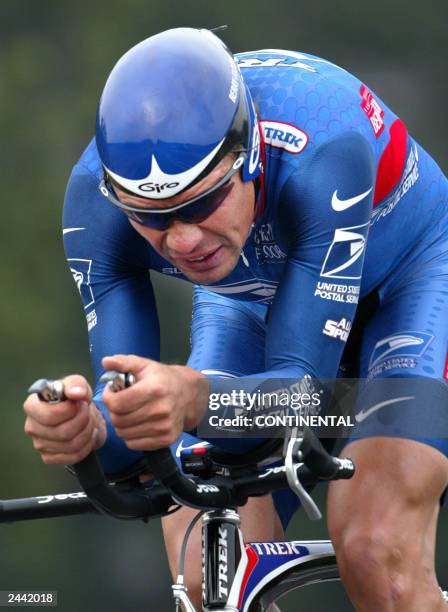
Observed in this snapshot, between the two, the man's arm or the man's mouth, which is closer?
the man's mouth

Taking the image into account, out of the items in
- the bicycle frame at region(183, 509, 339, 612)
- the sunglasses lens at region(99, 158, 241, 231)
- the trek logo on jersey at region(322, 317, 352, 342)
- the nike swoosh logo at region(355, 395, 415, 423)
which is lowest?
the bicycle frame at region(183, 509, 339, 612)

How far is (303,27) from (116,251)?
16.7ft

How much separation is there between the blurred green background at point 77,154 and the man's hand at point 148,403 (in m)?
4.67

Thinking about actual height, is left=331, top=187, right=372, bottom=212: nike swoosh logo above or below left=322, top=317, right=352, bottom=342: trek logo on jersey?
above

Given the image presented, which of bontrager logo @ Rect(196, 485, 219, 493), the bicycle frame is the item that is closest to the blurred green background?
the bicycle frame

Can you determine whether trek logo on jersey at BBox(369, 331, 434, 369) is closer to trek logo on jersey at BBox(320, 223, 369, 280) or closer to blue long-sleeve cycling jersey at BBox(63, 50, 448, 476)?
blue long-sleeve cycling jersey at BBox(63, 50, 448, 476)

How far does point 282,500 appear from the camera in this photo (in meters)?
4.19

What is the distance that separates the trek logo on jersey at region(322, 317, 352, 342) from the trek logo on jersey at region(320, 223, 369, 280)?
0.11 meters

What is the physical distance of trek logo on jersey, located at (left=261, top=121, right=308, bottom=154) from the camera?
359cm

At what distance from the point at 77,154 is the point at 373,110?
4928mm

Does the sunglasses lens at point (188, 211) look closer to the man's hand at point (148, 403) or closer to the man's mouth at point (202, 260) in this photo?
the man's mouth at point (202, 260)

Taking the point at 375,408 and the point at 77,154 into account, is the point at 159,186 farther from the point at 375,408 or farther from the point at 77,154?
the point at 77,154

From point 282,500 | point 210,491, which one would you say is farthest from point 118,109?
point 282,500

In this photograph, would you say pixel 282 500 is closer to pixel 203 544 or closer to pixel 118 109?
pixel 203 544
